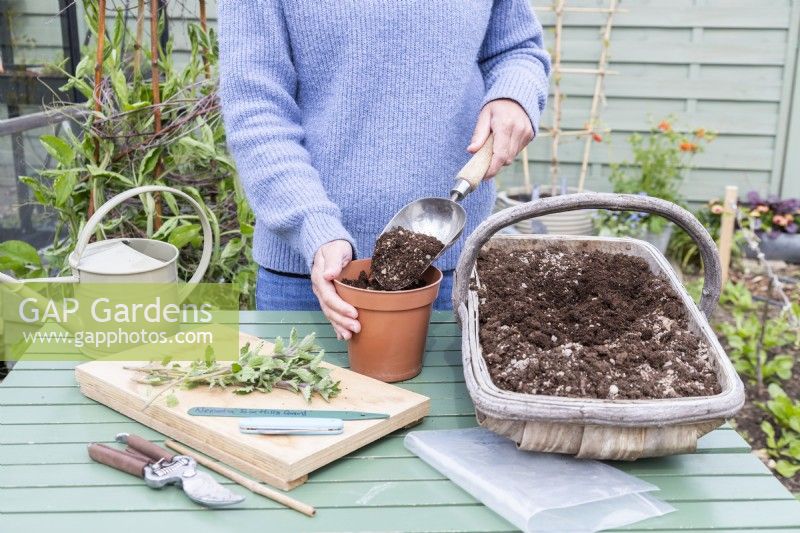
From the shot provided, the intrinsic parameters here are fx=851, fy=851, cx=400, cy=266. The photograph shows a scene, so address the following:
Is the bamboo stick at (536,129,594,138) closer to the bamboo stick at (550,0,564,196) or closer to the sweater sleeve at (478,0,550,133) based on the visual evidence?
the bamboo stick at (550,0,564,196)

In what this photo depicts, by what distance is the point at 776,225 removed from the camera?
4.64 m

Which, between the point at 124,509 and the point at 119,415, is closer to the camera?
the point at 124,509

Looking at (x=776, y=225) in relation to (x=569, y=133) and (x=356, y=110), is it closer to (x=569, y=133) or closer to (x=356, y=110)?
(x=569, y=133)

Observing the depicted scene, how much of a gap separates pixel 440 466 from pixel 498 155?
2.00 ft

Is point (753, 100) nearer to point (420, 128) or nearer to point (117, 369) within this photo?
point (420, 128)

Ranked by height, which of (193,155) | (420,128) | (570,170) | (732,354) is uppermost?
(420,128)

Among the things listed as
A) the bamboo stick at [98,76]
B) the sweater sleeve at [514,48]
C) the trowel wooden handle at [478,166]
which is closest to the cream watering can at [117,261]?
the trowel wooden handle at [478,166]

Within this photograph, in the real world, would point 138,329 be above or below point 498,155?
below

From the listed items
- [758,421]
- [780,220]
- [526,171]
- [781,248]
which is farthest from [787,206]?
[758,421]

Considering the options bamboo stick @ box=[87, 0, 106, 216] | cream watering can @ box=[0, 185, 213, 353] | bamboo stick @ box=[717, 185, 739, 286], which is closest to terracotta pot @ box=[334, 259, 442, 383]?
cream watering can @ box=[0, 185, 213, 353]

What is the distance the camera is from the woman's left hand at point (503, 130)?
149 cm

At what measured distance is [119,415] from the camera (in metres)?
1.24

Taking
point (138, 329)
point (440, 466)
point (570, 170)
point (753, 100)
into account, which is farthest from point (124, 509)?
point (753, 100)

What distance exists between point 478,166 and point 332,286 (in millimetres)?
351
